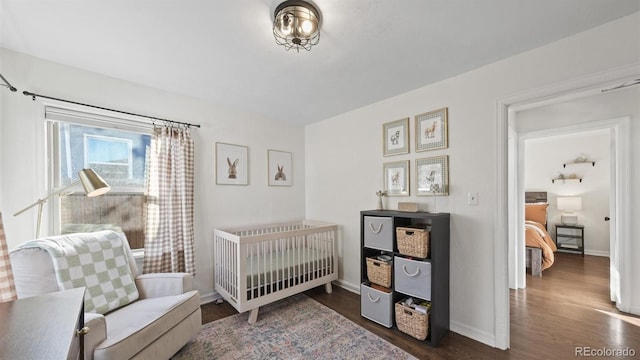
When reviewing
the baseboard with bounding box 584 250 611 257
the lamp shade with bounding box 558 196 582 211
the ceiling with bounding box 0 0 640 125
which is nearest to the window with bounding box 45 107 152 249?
the ceiling with bounding box 0 0 640 125

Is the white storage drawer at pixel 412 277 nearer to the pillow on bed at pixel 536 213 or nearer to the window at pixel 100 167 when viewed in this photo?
the window at pixel 100 167

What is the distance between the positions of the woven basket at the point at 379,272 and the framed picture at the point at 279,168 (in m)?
1.67

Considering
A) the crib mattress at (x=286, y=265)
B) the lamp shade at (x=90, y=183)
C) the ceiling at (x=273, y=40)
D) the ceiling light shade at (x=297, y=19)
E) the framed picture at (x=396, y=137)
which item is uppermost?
the ceiling at (x=273, y=40)

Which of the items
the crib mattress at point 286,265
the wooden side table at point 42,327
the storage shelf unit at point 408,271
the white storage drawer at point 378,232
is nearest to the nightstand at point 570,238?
the storage shelf unit at point 408,271

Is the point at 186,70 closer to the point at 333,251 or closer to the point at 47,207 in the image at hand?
the point at 47,207

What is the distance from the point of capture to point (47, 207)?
1959mm

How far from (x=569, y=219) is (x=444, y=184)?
462 centimetres

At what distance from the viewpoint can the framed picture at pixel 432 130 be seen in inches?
87.0

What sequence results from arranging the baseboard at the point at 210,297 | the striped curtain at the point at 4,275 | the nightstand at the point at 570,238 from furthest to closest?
the nightstand at the point at 570,238 → the baseboard at the point at 210,297 → the striped curtain at the point at 4,275

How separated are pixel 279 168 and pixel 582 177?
5.80m

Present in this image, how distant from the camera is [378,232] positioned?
2320 millimetres

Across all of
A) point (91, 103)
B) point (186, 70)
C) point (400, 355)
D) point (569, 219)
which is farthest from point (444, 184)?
point (569, 219)

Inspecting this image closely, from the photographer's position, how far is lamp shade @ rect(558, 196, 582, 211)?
4.54 m

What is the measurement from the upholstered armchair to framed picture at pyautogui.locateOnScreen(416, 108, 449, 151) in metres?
2.48
